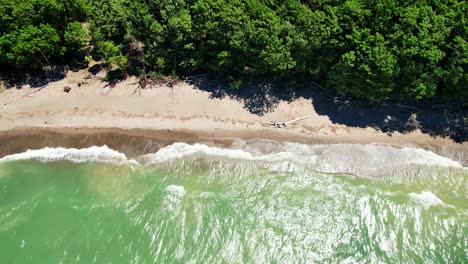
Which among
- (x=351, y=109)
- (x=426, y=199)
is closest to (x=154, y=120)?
(x=351, y=109)

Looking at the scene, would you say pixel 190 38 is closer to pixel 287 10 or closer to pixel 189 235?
pixel 287 10

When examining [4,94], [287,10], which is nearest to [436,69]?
[287,10]

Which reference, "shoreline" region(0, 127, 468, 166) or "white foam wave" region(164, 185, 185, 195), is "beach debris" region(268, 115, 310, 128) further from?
"white foam wave" region(164, 185, 185, 195)

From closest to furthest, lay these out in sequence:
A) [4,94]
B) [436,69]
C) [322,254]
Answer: [322,254] → [436,69] → [4,94]

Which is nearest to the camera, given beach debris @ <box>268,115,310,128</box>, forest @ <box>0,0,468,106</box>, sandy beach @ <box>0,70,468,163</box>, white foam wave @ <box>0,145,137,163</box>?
forest @ <box>0,0,468,106</box>

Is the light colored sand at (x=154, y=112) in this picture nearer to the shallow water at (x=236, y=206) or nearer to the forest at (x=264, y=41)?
the shallow water at (x=236, y=206)

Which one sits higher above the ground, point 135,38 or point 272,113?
point 135,38

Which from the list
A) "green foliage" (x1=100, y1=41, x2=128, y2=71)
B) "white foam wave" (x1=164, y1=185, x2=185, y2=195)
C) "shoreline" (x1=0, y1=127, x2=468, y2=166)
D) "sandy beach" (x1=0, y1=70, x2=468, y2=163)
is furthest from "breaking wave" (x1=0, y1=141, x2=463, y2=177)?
"green foliage" (x1=100, y1=41, x2=128, y2=71)

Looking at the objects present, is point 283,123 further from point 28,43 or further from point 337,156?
point 28,43
